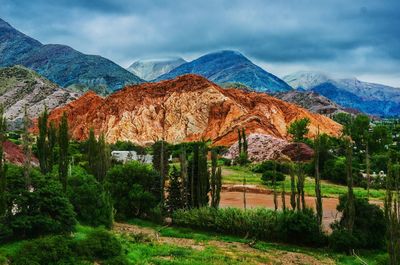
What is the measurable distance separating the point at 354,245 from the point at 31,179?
1793cm

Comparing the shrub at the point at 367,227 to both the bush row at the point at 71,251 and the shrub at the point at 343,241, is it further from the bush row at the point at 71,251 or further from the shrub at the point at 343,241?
the bush row at the point at 71,251

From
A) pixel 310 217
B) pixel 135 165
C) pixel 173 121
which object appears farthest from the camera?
pixel 173 121

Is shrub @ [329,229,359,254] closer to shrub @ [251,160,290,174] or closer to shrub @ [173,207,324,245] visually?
shrub @ [173,207,324,245]

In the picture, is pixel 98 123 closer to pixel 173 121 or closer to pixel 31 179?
pixel 173 121

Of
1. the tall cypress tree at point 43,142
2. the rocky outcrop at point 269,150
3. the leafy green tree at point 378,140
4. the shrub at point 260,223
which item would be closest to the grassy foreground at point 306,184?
the rocky outcrop at point 269,150

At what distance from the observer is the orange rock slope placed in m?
113

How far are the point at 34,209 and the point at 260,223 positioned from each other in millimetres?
13750

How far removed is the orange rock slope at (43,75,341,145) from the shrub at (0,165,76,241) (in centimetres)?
7936

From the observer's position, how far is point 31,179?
83.9 ft

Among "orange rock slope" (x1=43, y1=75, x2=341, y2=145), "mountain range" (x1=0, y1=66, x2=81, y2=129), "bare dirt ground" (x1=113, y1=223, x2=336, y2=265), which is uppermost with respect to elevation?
"mountain range" (x1=0, y1=66, x2=81, y2=129)

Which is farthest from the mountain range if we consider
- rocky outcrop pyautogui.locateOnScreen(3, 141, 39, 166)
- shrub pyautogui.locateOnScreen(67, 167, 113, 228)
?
shrub pyautogui.locateOnScreen(67, 167, 113, 228)

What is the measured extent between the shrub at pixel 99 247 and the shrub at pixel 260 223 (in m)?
10.2

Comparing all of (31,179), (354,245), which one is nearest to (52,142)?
(31,179)

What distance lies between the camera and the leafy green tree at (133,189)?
36.4 metres
